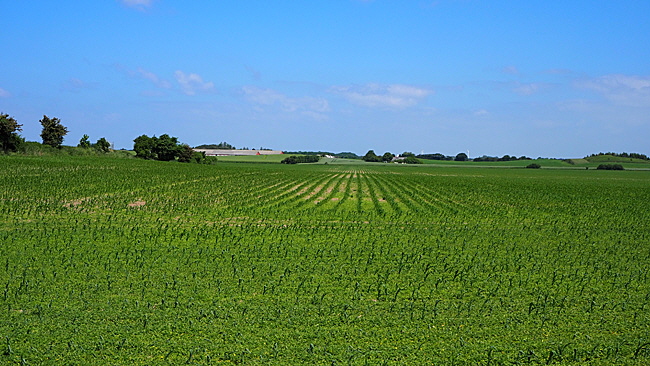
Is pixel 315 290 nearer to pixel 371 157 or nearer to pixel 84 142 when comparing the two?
pixel 84 142

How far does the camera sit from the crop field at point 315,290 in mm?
7941

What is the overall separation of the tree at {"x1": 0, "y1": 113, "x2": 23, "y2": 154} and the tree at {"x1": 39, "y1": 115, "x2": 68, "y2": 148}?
36.4 feet

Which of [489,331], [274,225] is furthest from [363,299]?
[274,225]

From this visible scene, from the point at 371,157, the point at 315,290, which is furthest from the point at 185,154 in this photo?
the point at 371,157

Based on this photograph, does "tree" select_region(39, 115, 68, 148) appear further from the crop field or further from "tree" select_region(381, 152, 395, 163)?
"tree" select_region(381, 152, 395, 163)

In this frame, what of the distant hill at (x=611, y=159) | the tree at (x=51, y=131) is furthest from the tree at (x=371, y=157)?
the tree at (x=51, y=131)

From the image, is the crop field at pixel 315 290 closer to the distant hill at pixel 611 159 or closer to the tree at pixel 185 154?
the tree at pixel 185 154

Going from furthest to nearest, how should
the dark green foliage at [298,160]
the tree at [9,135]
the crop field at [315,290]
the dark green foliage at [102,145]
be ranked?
1. the dark green foliage at [298,160]
2. the dark green foliage at [102,145]
3. the tree at [9,135]
4. the crop field at [315,290]

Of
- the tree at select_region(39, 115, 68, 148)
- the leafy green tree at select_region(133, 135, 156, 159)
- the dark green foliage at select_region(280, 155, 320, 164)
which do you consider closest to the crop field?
the tree at select_region(39, 115, 68, 148)

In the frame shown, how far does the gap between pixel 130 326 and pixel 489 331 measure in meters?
6.89

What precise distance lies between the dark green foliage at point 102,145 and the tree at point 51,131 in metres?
8.30

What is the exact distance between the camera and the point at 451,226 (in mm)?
22516

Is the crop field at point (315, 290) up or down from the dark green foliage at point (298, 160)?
down

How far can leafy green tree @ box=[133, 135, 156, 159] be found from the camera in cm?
8950
